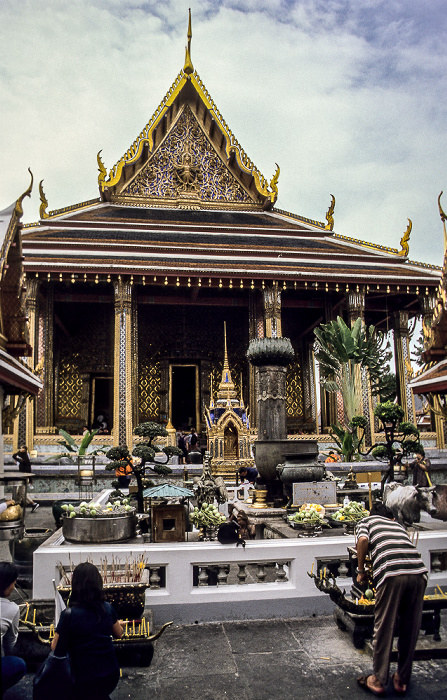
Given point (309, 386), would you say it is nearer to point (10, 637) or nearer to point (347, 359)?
point (347, 359)

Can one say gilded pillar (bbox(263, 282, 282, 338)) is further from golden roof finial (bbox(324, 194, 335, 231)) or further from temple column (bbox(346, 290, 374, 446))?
golden roof finial (bbox(324, 194, 335, 231))

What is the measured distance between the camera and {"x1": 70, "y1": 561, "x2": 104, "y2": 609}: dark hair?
2.77m

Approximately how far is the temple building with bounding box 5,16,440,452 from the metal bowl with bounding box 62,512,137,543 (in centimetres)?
1005

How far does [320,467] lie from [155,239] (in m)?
11.5

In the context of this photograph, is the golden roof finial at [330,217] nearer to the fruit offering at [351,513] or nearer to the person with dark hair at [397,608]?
the fruit offering at [351,513]

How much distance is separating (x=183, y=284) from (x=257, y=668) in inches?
514

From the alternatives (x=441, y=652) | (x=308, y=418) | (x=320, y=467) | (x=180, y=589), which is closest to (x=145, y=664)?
(x=180, y=589)

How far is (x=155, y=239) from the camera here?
17.6m

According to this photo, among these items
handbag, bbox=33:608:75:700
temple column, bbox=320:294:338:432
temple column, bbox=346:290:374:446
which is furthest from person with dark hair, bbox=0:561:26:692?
temple column, bbox=320:294:338:432

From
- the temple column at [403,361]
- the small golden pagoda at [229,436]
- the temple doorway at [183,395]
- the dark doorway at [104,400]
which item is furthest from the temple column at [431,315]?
the dark doorway at [104,400]

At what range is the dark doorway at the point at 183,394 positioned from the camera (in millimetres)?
20172

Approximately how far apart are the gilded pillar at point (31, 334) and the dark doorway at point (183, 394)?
5.70 m

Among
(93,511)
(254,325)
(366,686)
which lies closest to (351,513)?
(93,511)

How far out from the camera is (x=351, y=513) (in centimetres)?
634
